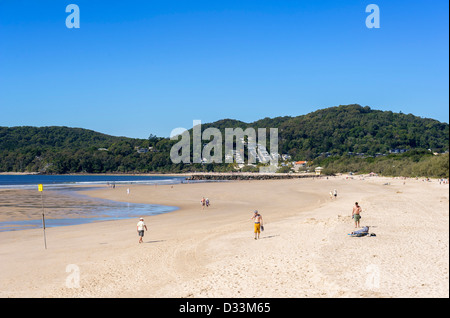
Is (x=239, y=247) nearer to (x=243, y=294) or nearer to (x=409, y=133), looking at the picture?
(x=243, y=294)

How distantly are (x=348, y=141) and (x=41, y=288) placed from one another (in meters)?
193

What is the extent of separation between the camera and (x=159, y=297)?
34.0 ft

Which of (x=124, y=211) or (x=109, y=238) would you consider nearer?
(x=109, y=238)

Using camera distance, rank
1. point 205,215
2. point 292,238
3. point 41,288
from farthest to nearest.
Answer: point 205,215 < point 292,238 < point 41,288

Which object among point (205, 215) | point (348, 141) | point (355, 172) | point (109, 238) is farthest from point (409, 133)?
point (109, 238)

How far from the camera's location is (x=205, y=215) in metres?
30.2

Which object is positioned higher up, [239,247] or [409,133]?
[409,133]

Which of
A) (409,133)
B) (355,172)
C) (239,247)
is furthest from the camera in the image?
(409,133)

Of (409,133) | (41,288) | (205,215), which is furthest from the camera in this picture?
(409,133)

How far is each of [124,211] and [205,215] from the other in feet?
26.3

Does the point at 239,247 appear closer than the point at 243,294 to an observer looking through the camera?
No
